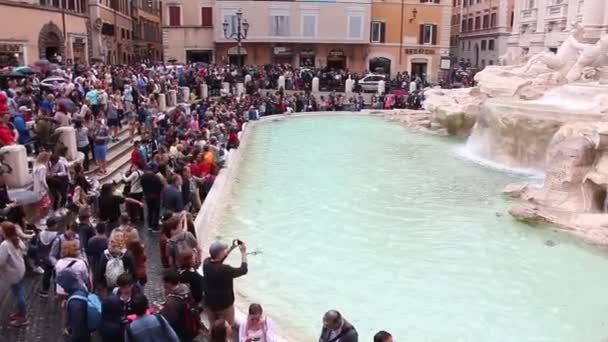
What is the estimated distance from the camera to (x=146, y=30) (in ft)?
179

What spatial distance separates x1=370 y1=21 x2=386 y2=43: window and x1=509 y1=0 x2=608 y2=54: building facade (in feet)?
28.4

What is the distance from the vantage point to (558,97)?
1850 centimetres

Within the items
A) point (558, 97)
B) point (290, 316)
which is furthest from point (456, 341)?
point (558, 97)

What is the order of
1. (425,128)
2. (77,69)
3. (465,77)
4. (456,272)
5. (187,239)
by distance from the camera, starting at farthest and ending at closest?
(465,77)
(425,128)
(77,69)
(456,272)
(187,239)

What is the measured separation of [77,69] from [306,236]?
14421mm

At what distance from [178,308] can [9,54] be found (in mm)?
22923

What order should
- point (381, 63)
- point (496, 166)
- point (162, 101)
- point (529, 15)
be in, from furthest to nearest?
point (381, 63) → point (529, 15) → point (162, 101) → point (496, 166)

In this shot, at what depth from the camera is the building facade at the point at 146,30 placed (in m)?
49.8

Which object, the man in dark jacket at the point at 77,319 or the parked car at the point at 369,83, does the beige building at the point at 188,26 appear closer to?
the parked car at the point at 369,83

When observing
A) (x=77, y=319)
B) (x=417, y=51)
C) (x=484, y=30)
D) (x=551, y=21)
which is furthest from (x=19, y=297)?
(x=484, y=30)

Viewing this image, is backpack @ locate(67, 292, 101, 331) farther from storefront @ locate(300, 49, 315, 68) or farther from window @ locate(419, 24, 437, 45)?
window @ locate(419, 24, 437, 45)

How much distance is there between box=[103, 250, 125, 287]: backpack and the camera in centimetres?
626

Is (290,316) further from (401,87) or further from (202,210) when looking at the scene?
(401,87)

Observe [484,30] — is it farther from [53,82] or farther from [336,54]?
[53,82]
